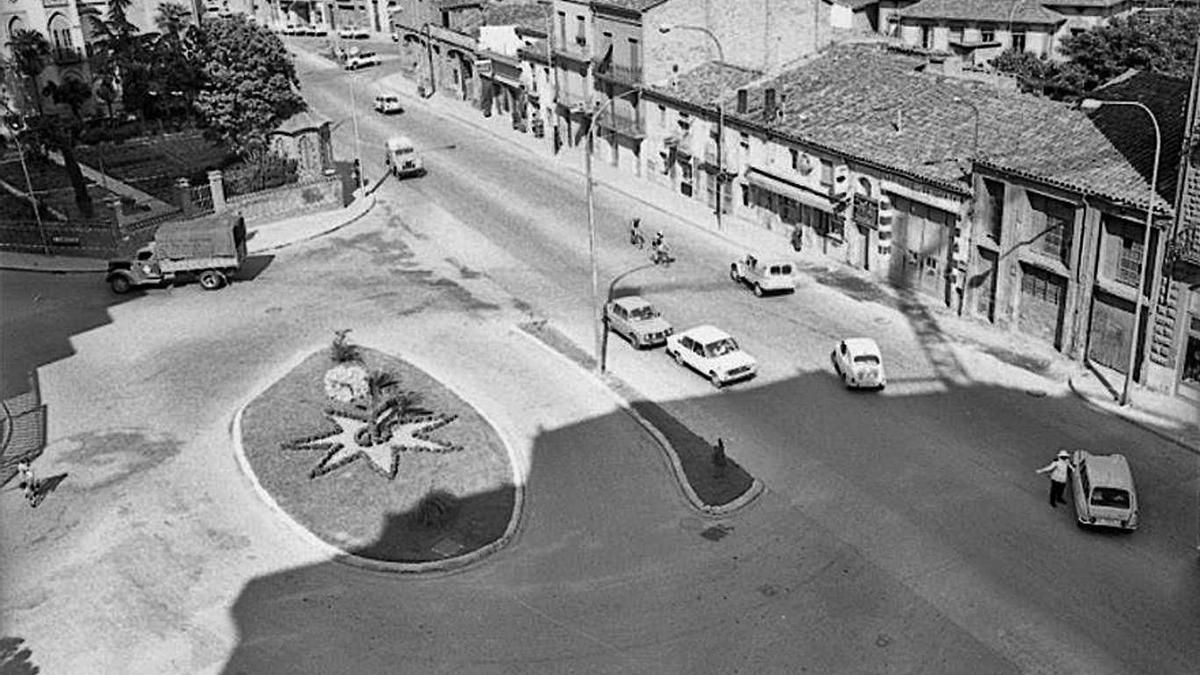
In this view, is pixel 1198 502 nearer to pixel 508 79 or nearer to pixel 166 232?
pixel 166 232

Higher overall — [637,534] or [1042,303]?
[1042,303]

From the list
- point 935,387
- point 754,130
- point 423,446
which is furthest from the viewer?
point 754,130

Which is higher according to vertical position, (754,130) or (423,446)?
(754,130)

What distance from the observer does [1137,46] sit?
7106 centimetres

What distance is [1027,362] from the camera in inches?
1641

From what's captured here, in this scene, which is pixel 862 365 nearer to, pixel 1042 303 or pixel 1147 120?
pixel 1042 303

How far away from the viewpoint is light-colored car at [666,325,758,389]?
40219 millimetres

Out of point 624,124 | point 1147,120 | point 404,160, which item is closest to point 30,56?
point 404,160

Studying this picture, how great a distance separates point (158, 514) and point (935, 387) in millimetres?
25108

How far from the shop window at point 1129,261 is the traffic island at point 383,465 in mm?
21583

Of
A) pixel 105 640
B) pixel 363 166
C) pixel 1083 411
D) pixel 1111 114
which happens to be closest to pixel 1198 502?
pixel 1083 411

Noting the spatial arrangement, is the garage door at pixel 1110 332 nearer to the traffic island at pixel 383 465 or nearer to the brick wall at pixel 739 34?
the traffic island at pixel 383 465

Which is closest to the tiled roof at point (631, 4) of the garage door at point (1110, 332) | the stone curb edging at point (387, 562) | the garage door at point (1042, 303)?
the garage door at point (1042, 303)

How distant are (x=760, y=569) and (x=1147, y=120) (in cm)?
2462
